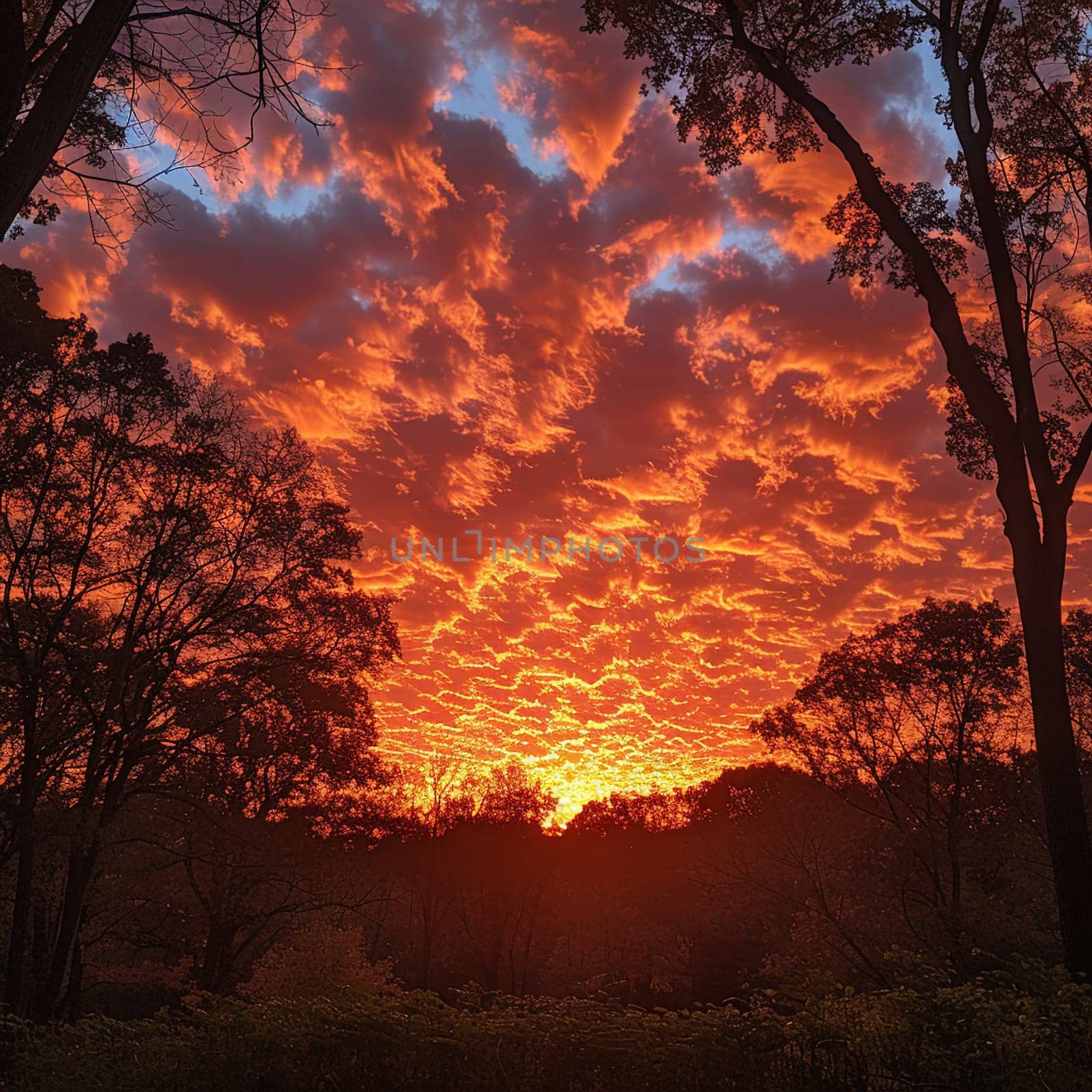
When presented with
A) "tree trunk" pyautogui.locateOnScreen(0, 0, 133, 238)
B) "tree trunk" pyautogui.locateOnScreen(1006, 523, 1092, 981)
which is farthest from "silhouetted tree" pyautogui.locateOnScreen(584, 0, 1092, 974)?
"tree trunk" pyautogui.locateOnScreen(0, 0, 133, 238)

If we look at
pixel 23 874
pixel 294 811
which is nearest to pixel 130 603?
pixel 23 874

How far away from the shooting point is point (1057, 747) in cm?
812

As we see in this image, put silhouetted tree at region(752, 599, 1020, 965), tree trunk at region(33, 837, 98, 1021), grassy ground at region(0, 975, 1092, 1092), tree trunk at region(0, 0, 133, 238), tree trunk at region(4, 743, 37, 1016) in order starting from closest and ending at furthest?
tree trunk at region(0, 0, 133, 238) < grassy ground at region(0, 975, 1092, 1092) < tree trunk at region(4, 743, 37, 1016) < tree trunk at region(33, 837, 98, 1021) < silhouetted tree at region(752, 599, 1020, 965)

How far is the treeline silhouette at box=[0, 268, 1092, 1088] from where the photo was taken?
6.49 metres

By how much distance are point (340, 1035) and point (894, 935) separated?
17.8m

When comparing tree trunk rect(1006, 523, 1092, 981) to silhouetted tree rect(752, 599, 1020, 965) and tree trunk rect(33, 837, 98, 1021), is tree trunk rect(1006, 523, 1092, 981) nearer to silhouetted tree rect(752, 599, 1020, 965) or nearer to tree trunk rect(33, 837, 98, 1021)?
silhouetted tree rect(752, 599, 1020, 965)

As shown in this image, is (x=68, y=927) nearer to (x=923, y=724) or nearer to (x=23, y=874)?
(x=23, y=874)

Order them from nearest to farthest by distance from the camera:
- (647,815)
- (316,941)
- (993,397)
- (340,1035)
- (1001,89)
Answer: (340,1035) < (993,397) < (1001,89) < (316,941) < (647,815)

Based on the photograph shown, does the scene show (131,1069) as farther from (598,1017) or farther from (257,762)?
(257,762)

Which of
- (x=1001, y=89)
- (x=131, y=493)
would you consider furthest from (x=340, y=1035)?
(x=1001, y=89)

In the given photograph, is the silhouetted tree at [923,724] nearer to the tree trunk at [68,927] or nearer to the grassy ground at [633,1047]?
the grassy ground at [633,1047]

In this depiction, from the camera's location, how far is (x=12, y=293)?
1169 cm

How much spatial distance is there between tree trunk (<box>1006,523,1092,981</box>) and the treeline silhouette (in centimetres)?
90

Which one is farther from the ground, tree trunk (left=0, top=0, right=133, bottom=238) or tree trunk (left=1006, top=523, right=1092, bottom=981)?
tree trunk (left=0, top=0, right=133, bottom=238)
